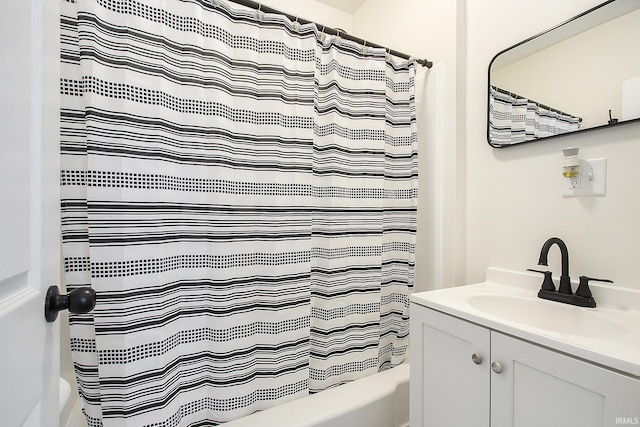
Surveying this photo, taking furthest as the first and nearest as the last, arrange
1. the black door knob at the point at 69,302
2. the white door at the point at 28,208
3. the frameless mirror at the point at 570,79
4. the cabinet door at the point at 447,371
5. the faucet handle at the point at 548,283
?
1. the faucet handle at the point at 548,283
2. the frameless mirror at the point at 570,79
3. the cabinet door at the point at 447,371
4. the black door knob at the point at 69,302
5. the white door at the point at 28,208

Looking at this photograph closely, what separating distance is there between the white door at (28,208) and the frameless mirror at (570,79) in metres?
1.56

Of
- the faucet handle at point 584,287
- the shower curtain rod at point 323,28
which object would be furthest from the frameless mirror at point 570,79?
the faucet handle at point 584,287

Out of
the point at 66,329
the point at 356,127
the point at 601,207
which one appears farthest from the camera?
the point at 356,127

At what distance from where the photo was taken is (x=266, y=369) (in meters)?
1.20

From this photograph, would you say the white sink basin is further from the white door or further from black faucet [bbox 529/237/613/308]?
the white door

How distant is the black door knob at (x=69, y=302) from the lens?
18.6 inches

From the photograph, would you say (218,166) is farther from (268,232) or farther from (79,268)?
(79,268)

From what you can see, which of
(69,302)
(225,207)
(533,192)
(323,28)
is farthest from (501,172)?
(69,302)

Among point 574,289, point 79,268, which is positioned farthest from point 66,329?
point 574,289

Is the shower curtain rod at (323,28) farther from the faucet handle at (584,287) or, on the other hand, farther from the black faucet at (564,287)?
the faucet handle at (584,287)

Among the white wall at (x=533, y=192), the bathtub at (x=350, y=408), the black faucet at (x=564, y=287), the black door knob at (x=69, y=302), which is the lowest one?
the bathtub at (x=350, y=408)

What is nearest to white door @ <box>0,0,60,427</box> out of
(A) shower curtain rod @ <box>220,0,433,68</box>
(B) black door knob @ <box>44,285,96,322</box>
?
(B) black door knob @ <box>44,285,96,322</box>

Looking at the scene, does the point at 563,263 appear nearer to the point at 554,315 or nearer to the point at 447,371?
the point at 554,315

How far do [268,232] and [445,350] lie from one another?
2.57 feet
